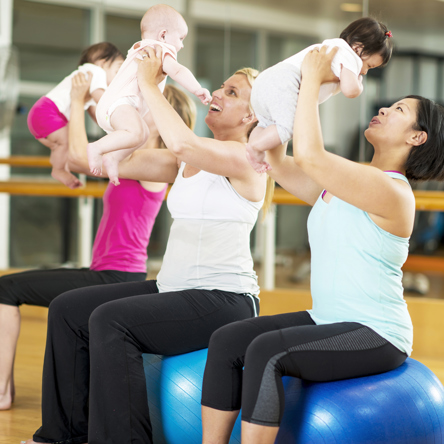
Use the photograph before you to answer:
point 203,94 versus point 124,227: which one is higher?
point 203,94

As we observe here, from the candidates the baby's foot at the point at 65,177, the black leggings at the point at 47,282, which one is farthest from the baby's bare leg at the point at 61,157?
the black leggings at the point at 47,282

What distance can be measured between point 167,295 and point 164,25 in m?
0.73

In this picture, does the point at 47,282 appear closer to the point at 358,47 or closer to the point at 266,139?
the point at 266,139

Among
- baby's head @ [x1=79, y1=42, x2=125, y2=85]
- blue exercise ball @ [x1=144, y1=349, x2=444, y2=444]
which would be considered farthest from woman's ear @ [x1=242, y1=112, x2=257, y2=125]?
blue exercise ball @ [x1=144, y1=349, x2=444, y2=444]

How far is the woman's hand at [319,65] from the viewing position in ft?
4.77

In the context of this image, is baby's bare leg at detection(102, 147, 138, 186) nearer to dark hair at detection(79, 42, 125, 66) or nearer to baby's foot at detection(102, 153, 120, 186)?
baby's foot at detection(102, 153, 120, 186)

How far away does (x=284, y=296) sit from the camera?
3717mm

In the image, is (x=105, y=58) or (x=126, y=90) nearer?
(x=126, y=90)

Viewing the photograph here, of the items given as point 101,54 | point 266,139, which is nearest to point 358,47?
point 266,139

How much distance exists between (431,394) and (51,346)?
111cm

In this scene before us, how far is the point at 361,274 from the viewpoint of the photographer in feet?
5.20

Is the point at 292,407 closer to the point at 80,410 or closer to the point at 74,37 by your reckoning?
the point at 80,410

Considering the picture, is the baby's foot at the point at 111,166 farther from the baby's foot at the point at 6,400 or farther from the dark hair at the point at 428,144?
the baby's foot at the point at 6,400

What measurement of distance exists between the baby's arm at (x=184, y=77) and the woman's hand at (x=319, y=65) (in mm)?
264
